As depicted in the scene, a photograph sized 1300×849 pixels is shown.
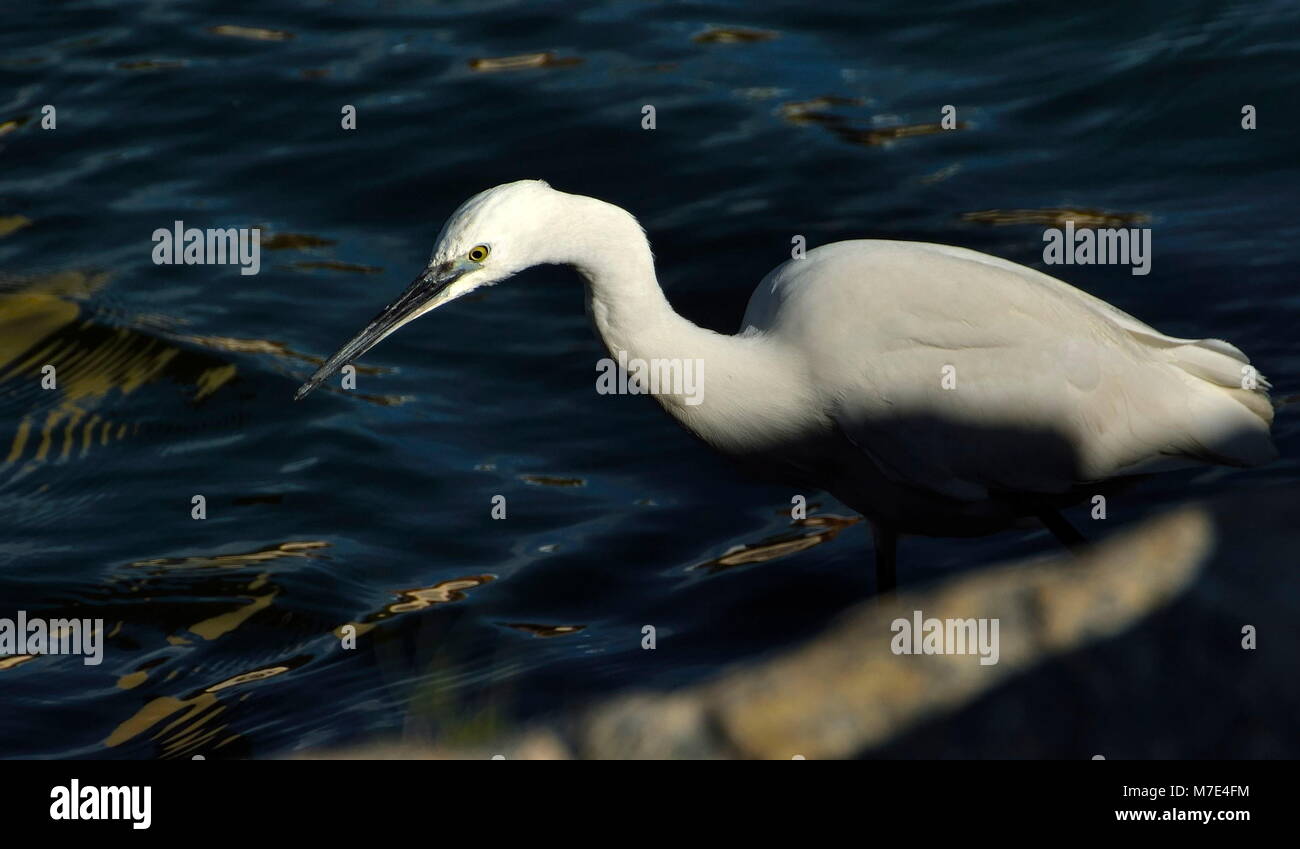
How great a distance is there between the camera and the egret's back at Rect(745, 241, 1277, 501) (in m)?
5.24

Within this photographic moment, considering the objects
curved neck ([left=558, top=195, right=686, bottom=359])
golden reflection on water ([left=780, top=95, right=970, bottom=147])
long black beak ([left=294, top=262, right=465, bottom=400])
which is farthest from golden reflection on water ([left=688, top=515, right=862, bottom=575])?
golden reflection on water ([left=780, top=95, right=970, bottom=147])

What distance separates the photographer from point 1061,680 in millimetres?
Result: 2109

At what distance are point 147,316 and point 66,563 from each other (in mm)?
2012

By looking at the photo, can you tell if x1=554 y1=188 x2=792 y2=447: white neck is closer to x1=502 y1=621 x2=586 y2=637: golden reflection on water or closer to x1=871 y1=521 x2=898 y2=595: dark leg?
x1=871 y1=521 x2=898 y2=595: dark leg

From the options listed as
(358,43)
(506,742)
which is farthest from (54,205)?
(506,742)

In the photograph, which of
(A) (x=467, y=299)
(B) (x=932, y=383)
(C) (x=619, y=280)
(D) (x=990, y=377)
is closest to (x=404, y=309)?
(C) (x=619, y=280)

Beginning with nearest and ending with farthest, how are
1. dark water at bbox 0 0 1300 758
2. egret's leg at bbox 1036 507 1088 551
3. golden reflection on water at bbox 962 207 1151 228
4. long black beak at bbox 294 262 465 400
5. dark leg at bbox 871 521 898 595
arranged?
long black beak at bbox 294 262 465 400, egret's leg at bbox 1036 507 1088 551, dark leg at bbox 871 521 898 595, dark water at bbox 0 0 1300 758, golden reflection on water at bbox 962 207 1151 228

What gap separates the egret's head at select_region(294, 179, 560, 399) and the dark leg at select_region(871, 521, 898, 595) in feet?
5.70

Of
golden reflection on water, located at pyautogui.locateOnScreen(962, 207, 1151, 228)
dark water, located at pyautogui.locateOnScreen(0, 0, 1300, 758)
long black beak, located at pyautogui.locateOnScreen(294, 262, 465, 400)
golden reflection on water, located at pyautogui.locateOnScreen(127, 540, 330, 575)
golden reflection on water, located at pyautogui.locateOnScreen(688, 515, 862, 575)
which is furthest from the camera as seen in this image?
golden reflection on water, located at pyautogui.locateOnScreen(962, 207, 1151, 228)

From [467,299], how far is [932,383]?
3.78 meters

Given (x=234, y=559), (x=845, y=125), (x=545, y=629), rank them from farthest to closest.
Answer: (x=845, y=125)
(x=234, y=559)
(x=545, y=629)

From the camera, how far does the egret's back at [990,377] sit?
17.2 feet

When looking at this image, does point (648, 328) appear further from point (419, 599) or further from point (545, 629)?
point (419, 599)

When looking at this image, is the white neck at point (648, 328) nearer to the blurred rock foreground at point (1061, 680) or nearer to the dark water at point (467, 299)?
the dark water at point (467, 299)
